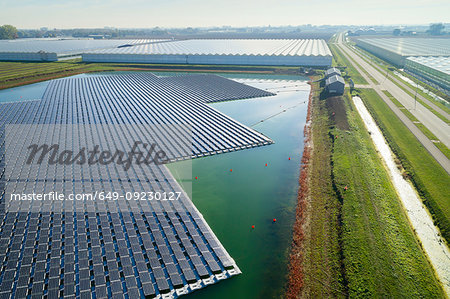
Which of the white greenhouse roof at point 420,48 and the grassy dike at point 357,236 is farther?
the white greenhouse roof at point 420,48

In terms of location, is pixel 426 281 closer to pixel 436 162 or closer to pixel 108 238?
pixel 436 162

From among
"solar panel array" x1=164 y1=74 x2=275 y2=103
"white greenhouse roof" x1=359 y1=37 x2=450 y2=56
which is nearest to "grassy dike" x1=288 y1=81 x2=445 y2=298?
"solar panel array" x1=164 y1=74 x2=275 y2=103

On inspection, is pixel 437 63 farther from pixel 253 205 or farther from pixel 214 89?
pixel 253 205

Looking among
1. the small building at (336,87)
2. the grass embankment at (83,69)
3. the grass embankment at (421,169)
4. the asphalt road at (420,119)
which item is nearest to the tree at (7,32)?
the grass embankment at (83,69)

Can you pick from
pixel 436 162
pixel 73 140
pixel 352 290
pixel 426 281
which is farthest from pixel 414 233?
pixel 73 140

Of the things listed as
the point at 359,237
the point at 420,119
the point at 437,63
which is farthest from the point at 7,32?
the point at 359,237

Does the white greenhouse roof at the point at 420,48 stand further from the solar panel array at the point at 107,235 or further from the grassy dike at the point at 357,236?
the solar panel array at the point at 107,235
